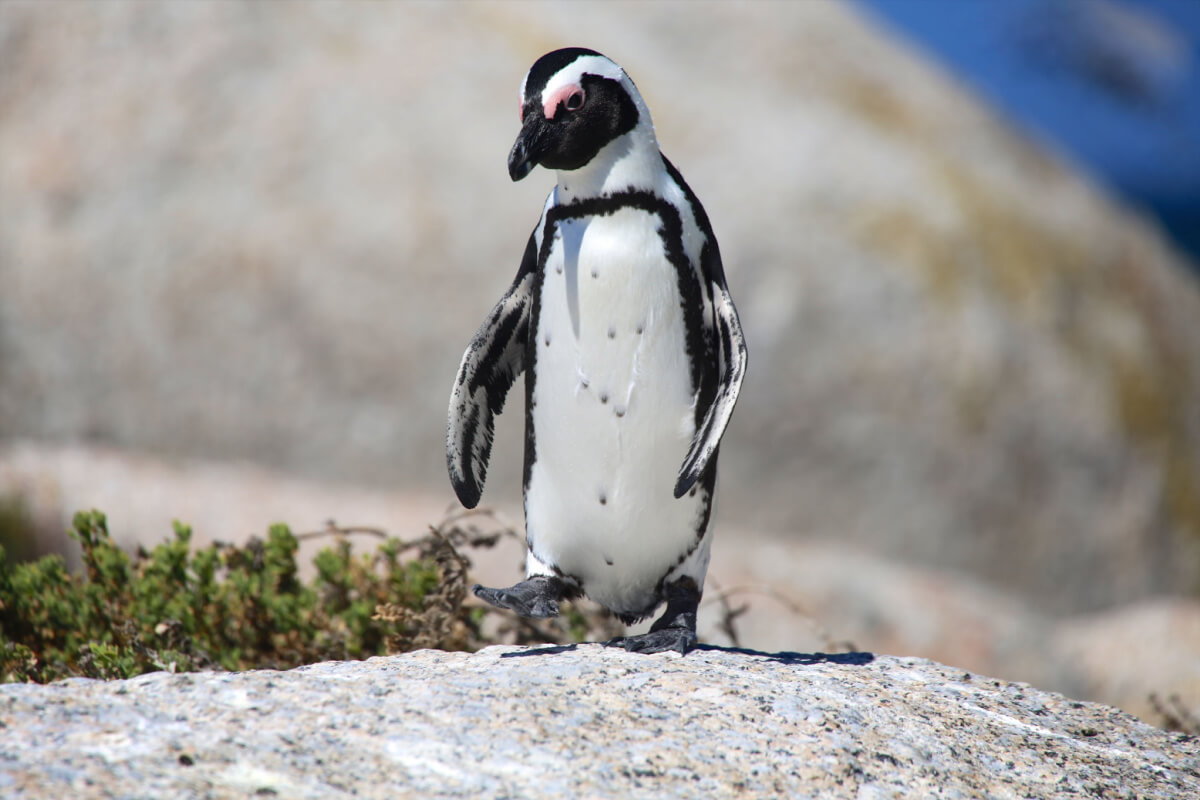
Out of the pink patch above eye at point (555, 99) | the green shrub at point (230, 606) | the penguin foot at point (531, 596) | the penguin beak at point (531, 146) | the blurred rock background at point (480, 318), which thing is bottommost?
the green shrub at point (230, 606)

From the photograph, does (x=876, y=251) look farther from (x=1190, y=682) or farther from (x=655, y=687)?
(x=655, y=687)

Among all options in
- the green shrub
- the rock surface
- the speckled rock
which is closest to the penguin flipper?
the speckled rock

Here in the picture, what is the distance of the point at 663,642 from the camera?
105 inches

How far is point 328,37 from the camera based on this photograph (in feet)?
25.2

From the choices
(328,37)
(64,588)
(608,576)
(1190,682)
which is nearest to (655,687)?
(608,576)

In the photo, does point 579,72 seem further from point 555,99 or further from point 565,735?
point 565,735

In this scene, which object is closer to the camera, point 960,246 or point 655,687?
point 655,687

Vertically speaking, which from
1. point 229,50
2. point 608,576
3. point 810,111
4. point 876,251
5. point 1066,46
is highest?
point 1066,46

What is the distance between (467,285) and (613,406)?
14.8 feet

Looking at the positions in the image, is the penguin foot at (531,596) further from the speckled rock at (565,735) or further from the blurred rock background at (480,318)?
the blurred rock background at (480,318)

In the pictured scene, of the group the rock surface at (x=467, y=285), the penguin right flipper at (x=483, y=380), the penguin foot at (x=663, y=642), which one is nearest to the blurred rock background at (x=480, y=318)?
the rock surface at (x=467, y=285)

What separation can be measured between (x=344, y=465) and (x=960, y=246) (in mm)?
3955

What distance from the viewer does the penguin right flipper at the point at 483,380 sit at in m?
2.90

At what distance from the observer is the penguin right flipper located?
290cm
